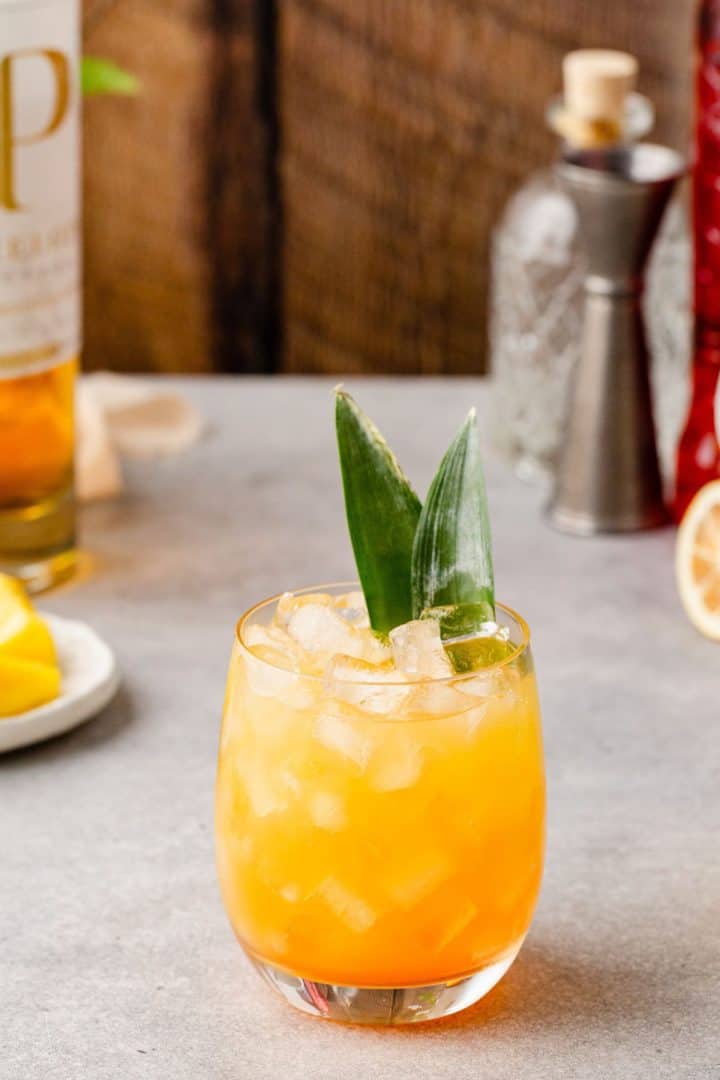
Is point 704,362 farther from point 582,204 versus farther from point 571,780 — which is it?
point 571,780

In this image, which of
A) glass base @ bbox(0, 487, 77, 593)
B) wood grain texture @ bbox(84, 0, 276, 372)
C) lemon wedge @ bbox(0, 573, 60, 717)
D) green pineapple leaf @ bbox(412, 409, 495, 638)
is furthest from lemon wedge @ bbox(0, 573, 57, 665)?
wood grain texture @ bbox(84, 0, 276, 372)

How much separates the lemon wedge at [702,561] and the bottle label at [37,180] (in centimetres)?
40

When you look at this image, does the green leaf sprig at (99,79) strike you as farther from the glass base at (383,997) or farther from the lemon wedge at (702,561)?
the glass base at (383,997)

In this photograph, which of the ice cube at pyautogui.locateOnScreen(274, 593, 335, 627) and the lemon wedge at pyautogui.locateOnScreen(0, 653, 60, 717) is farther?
the lemon wedge at pyautogui.locateOnScreen(0, 653, 60, 717)

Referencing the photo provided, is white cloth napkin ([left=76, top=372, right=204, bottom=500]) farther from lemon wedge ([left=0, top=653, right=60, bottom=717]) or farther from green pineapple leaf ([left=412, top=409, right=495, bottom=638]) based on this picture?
green pineapple leaf ([left=412, top=409, right=495, bottom=638])

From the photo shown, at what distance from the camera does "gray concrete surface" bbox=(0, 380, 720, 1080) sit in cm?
63

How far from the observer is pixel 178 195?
1706 millimetres

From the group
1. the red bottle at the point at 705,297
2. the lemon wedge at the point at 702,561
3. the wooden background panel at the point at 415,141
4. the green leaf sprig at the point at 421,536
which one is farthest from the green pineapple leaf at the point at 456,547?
the wooden background panel at the point at 415,141

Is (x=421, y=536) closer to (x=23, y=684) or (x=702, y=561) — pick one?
(x=23, y=684)

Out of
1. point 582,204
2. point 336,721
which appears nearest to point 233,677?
point 336,721

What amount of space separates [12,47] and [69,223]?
11cm

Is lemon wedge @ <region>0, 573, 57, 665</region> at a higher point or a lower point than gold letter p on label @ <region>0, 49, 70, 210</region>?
lower

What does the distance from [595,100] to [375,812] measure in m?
0.67

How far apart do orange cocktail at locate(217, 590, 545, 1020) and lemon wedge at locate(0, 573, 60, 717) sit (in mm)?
230
